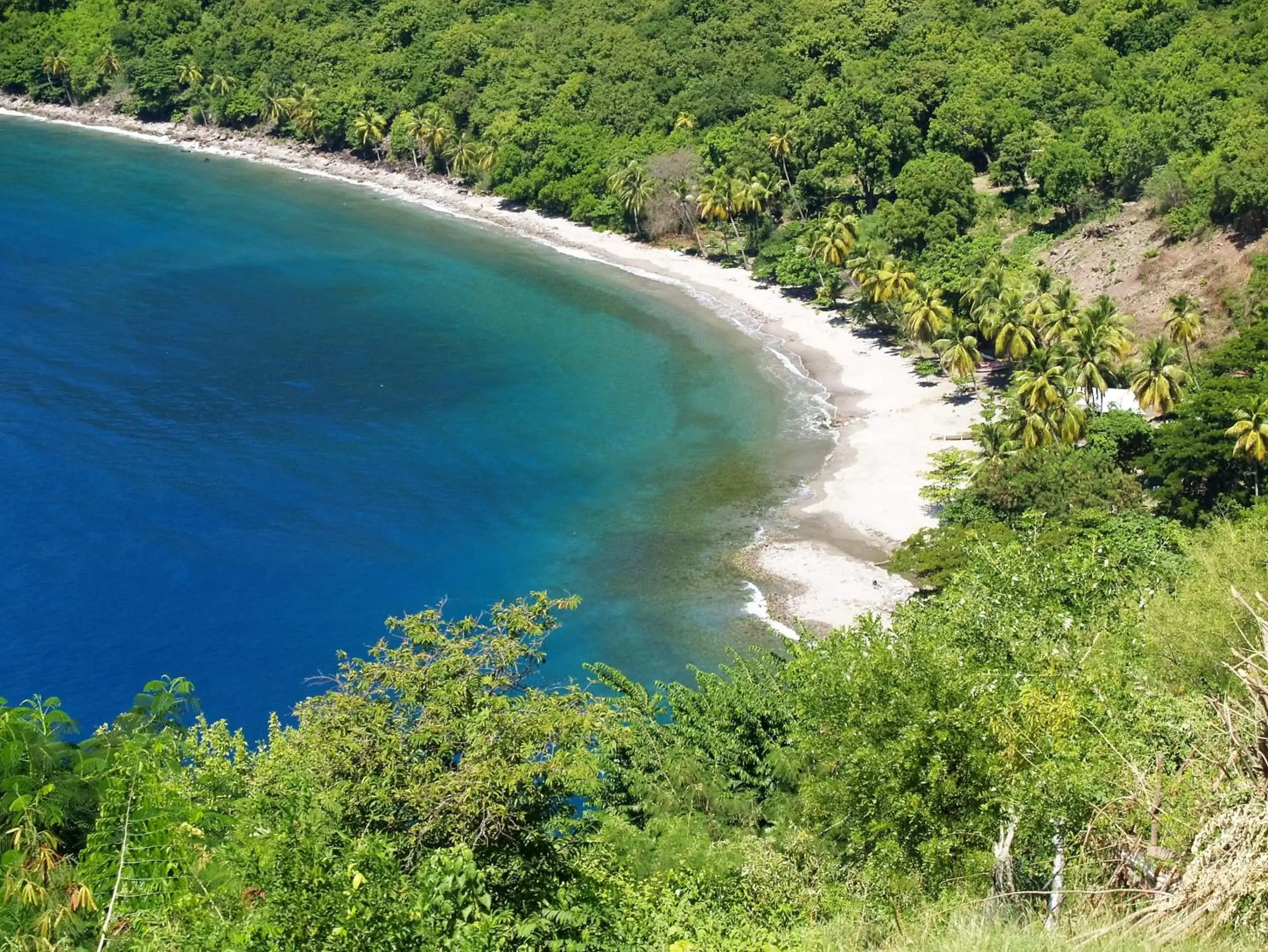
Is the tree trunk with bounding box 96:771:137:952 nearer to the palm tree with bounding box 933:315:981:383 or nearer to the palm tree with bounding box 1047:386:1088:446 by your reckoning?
the palm tree with bounding box 1047:386:1088:446

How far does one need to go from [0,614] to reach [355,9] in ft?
351

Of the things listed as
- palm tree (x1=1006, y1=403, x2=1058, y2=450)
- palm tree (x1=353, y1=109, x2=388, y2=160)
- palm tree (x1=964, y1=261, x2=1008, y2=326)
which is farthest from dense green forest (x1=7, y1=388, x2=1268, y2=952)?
palm tree (x1=353, y1=109, x2=388, y2=160)

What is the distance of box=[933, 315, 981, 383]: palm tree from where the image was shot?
7144cm

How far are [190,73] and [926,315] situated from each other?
104222 mm

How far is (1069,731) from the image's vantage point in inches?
876

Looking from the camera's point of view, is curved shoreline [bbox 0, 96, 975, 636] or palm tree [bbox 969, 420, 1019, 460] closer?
curved shoreline [bbox 0, 96, 975, 636]

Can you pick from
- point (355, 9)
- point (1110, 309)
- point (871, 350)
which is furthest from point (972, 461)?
point (355, 9)

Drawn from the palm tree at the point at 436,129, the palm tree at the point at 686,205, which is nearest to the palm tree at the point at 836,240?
the palm tree at the point at 686,205

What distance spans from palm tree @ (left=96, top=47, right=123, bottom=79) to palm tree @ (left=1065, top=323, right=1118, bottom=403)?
128973mm

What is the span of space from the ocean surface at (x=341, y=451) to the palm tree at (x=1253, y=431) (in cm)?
2189

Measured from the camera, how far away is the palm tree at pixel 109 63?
149250 mm

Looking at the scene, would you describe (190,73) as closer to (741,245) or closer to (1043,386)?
(741,245)

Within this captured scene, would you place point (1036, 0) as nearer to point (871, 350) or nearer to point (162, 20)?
point (871, 350)

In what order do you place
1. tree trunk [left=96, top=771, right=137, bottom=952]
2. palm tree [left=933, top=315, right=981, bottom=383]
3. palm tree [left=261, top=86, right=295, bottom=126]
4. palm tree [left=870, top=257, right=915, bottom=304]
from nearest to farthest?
tree trunk [left=96, top=771, right=137, bottom=952], palm tree [left=933, top=315, right=981, bottom=383], palm tree [left=870, top=257, right=915, bottom=304], palm tree [left=261, top=86, right=295, bottom=126]
